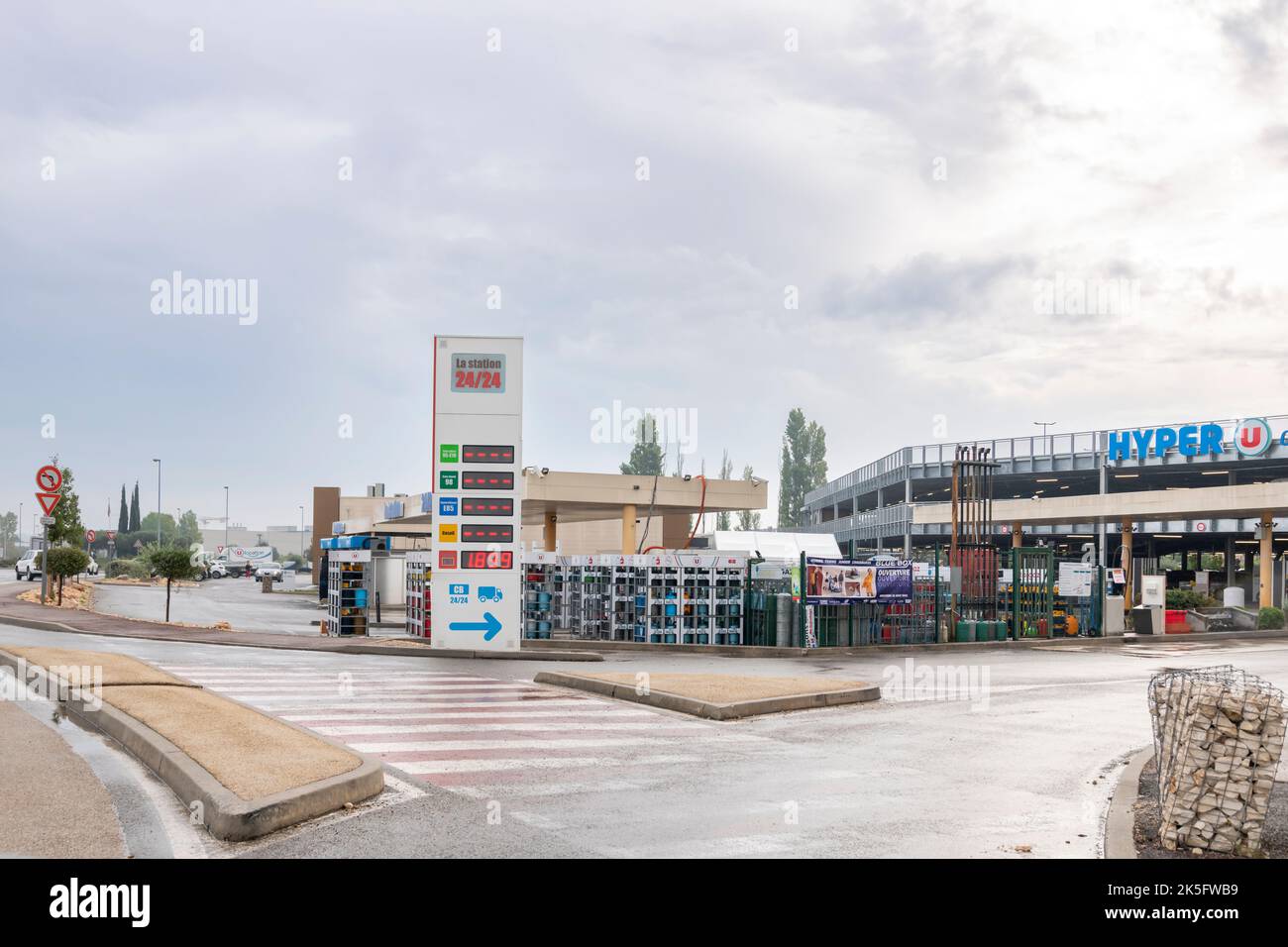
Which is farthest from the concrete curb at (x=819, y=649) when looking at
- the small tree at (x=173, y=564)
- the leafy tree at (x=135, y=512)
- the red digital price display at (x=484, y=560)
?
the leafy tree at (x=135, y=512)

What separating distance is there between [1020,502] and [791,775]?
5657 cm

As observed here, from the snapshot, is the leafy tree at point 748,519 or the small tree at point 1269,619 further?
the leafy tree at point 748,519

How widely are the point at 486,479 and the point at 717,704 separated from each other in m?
11.5

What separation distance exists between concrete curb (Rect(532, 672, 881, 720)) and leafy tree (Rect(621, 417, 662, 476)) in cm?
8546

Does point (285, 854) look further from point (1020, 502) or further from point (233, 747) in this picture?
point (1020, 502)

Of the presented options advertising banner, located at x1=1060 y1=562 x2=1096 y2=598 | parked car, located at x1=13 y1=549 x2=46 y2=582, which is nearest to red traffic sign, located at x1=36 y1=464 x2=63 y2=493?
parked car, located at x1=13 y1=549 x2=46 y2=582

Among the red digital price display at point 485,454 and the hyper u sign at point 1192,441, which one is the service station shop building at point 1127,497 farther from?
the red digital price display at point 485,454

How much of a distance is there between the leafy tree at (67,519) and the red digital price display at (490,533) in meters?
23.8

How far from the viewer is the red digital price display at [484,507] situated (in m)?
24.9

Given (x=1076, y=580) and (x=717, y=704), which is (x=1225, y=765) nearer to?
(x=717, y=704)

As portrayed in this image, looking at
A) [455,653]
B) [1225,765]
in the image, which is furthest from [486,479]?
[1225,765]
